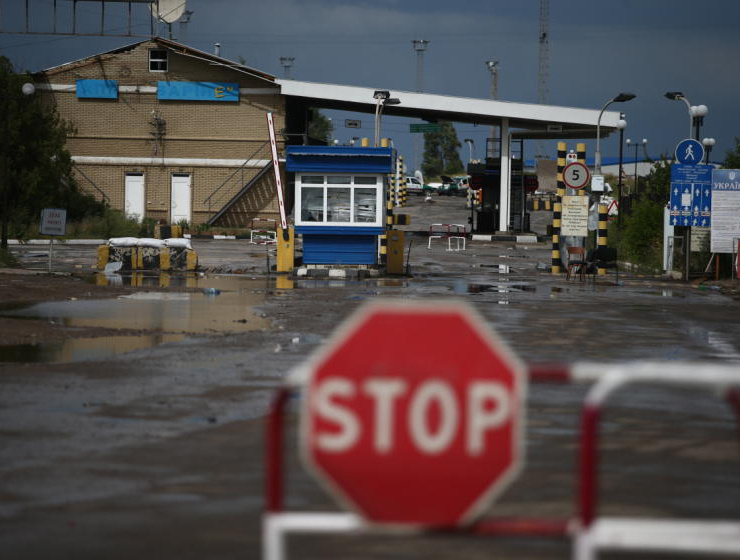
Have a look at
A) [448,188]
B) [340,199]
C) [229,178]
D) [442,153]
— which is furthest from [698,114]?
[442,153]

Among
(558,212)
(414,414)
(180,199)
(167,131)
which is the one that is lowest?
(414,414)

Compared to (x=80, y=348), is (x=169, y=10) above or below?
above

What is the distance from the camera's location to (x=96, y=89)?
62.1 meters

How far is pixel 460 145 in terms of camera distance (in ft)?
551

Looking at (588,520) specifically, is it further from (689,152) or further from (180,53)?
(180,53)

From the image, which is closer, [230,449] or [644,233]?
[230,449]

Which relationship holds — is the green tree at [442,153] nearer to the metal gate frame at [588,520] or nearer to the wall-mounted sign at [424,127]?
the wall-mounted sign at [424,127]

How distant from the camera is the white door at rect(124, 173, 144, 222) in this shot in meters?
62.4

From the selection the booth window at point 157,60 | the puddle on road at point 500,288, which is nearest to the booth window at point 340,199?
the puddle on road at point 500,288

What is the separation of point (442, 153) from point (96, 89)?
108 m

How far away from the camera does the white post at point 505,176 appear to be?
61.1m

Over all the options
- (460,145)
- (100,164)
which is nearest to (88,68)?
(100,164)

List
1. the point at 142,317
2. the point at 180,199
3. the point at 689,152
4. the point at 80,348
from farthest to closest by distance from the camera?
the point at 180,199, the point at 689,152, the point at 142,317, the point at 80,348

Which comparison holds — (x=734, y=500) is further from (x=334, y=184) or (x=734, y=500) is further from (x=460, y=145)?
(x=460, y=145)
